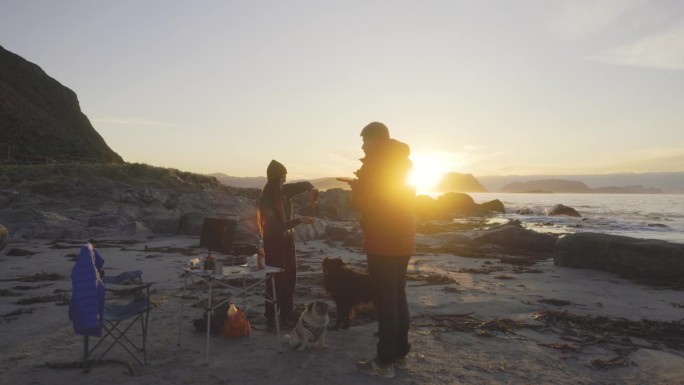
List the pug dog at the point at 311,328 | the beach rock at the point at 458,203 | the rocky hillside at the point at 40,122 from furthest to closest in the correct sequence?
the rocky hillside at the point at 40,122
the beach rock at the point at 458,203
the pug dog at the point at 311,328

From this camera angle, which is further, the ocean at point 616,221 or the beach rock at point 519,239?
the ocean at point 616,221

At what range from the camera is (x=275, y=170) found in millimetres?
6562

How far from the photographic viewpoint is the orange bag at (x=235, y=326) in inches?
246

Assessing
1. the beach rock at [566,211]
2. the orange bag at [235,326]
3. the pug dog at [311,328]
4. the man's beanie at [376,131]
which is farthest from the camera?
the beach rock at [566,211]

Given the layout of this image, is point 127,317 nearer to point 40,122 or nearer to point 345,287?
point 345,287

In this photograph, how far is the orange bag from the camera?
6238mm

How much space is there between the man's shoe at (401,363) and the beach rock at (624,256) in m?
8.84

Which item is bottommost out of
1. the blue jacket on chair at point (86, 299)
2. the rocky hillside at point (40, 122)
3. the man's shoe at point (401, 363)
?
the man's shoe at point (401, 363)

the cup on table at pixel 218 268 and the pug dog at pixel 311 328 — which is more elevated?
the cup on table at pixel 218 268

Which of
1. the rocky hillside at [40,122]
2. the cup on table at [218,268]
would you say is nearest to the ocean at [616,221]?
the cup on table at [218,268]

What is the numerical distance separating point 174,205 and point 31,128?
43.8 metres

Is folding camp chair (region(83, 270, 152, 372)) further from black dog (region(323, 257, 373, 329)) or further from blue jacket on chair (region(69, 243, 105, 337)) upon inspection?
black dog (region(323, 257, 373, 329))

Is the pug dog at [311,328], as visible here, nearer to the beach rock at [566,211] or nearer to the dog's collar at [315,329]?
the dog's collar at [315,329]

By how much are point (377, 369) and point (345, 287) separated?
1.68 meters
